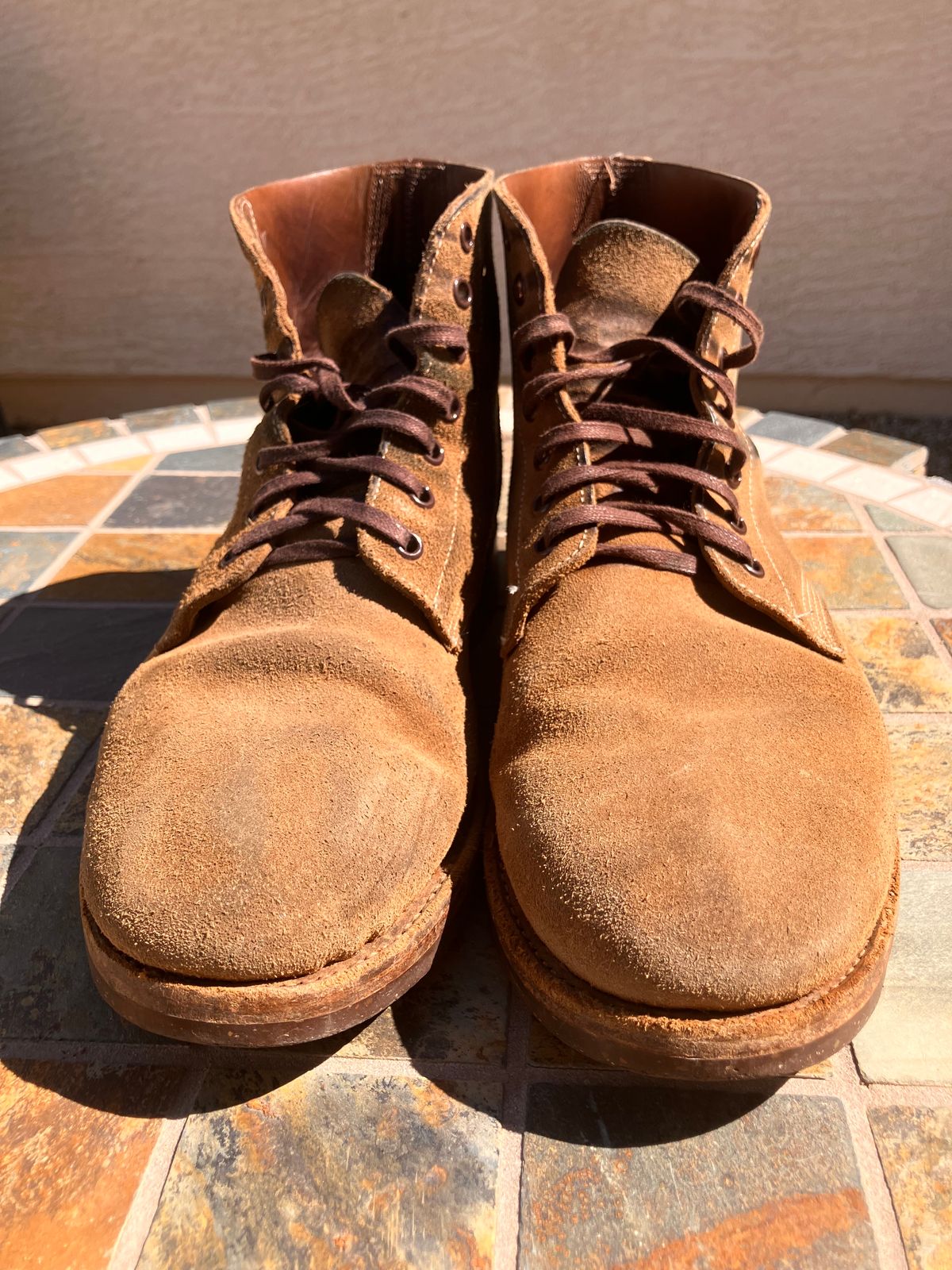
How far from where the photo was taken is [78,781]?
1.27m

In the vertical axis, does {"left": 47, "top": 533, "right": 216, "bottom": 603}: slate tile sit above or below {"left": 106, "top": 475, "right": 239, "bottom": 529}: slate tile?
above

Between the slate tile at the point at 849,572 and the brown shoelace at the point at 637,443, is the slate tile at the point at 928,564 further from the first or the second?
the brown shoelace at the point at 637,443

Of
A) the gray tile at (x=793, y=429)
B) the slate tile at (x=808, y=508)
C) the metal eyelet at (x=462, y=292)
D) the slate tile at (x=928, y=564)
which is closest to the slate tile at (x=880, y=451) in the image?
the gray tile at (x=793, y=429)

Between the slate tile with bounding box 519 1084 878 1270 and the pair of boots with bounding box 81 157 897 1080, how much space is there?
86 mm

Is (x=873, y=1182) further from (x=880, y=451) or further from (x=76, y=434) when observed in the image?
(x=76, y=434)

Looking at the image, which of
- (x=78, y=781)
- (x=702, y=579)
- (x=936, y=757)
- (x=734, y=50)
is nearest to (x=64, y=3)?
(x=734, y=50)

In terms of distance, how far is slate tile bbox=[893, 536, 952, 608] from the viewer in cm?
168

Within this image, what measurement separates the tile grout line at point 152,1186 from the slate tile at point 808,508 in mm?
1466

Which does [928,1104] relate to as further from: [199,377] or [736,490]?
[199,377]

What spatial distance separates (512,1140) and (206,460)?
1.88 m

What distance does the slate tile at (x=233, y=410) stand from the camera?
2627mm

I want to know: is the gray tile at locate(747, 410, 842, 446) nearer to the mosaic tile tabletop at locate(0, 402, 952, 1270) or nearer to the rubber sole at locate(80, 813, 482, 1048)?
the mosaic tile tabletop at locate(0, 402, 952, 1270)

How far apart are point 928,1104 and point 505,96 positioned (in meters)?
3.19

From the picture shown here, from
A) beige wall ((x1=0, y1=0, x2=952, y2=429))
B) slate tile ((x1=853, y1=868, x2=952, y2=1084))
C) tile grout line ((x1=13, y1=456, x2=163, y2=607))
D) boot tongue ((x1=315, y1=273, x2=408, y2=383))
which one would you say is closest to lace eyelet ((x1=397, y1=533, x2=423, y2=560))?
boot tongue ((x1=315, y1=273, x2=408, y2=383))
